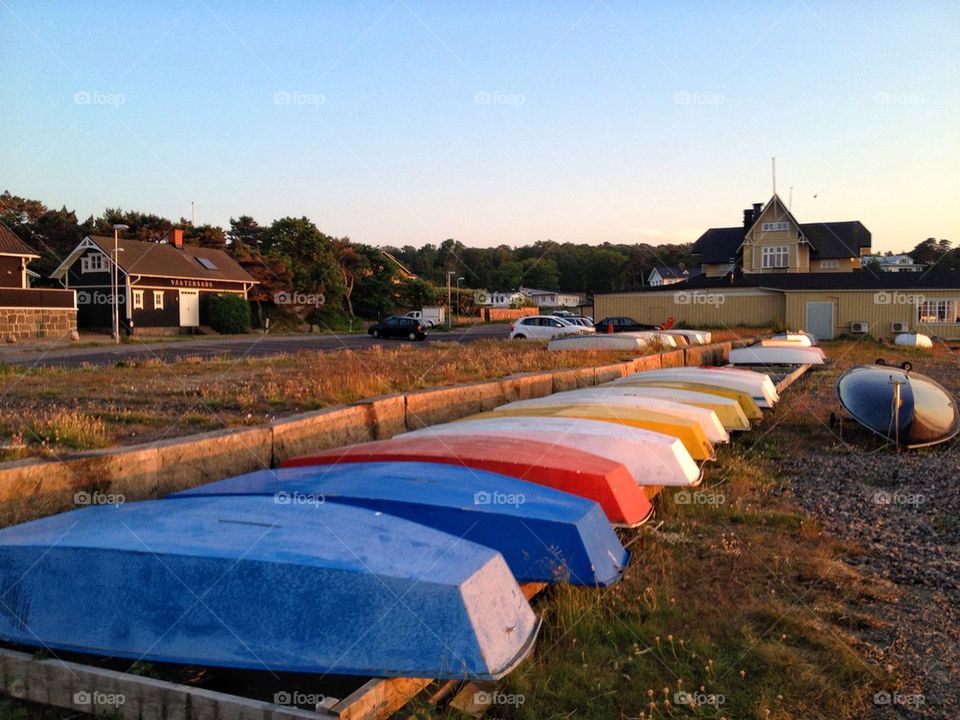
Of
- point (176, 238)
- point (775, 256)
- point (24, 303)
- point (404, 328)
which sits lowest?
point (404, 328)

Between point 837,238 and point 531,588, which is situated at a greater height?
point 837,238

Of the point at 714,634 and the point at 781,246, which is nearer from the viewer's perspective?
the point at 714,634

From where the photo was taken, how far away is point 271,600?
11.9 ft

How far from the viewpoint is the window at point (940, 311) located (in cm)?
3541

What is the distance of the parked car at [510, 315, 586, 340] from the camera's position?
31.1m

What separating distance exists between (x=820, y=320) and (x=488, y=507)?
35466mm

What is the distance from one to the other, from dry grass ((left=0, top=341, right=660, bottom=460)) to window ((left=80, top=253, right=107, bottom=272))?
25.9 m

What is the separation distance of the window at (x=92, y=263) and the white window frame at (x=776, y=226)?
3763 centimetres

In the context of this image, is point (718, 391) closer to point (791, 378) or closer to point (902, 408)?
point (902, 408)

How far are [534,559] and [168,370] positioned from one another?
11.4 m

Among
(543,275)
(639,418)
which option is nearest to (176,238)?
(639,418)

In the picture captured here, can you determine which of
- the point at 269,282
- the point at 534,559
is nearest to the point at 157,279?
the point at 269,282

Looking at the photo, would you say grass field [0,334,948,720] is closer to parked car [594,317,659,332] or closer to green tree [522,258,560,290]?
parked car [594,317,659,332]

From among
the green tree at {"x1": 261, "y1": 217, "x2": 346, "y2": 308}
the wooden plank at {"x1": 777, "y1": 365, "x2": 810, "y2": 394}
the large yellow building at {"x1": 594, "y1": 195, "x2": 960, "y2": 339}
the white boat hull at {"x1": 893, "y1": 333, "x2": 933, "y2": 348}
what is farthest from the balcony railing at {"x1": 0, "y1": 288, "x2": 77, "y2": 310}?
the white boat hull at {"x1": 893, "y1": 333, "x2": 933, "y2": 348}
